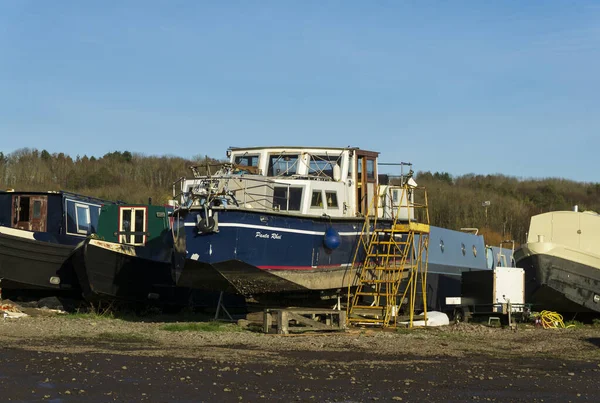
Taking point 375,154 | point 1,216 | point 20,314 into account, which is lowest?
point 20,314

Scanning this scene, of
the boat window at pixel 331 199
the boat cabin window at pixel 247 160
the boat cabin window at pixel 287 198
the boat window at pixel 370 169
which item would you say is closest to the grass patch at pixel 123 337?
the boat cabin window at pixel 287 198

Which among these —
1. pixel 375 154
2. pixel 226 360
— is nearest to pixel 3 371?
pixel 226 360

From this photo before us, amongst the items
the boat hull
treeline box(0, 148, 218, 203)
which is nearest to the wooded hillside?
treeline box(0, 148, 218, 203)

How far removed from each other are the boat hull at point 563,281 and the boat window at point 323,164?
6495 mm

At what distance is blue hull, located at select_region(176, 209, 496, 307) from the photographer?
59.3 feet

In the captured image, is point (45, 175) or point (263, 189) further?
point (45, 175)

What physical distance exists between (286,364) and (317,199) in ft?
24.6

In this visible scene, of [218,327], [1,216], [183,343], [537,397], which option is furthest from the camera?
[1,216]

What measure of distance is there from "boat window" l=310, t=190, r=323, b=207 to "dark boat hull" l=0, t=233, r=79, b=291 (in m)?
7.28

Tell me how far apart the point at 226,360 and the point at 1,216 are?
45.5 ft

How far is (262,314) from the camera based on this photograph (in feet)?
63.0

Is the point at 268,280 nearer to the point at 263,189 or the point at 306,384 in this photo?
the point at 263,189

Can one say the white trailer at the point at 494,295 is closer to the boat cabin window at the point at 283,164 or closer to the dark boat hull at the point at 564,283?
the dark boat hull at the point at 564,283

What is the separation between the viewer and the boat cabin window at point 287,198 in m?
19.5
